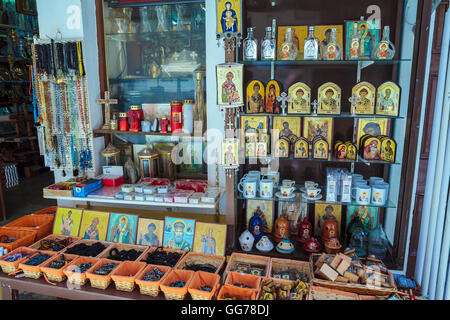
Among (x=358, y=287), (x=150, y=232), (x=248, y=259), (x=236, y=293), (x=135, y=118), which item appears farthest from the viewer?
(x=135, y=118)

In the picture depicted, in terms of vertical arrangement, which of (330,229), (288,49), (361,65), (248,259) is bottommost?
(248,259)

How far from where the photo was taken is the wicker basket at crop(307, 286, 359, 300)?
2174mm

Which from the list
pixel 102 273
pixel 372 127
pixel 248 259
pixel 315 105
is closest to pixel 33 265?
pixel 102 273

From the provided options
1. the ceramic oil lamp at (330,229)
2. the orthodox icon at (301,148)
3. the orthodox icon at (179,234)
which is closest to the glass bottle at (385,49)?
the orthodox icon at (301,148)

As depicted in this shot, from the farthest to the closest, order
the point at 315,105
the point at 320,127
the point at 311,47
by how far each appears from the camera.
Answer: the point at 320,127 → the point at 315,105 → the point at 311,47

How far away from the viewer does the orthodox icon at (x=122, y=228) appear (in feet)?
9.63

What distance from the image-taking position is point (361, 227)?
105 inches

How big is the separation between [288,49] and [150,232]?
1.94 m

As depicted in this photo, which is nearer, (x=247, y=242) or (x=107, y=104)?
(x=247, y=242)

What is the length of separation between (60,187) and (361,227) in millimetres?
2792

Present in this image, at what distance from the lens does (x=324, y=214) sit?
2904 millimetres

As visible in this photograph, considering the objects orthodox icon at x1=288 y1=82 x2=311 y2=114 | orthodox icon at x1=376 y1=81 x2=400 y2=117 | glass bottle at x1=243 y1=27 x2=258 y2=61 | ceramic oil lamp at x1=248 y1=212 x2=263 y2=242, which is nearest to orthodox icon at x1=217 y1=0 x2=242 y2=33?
glass bottle at x1=243 y1=27 x2=258 y2=61

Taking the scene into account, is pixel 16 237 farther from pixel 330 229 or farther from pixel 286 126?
pixel 330 229
